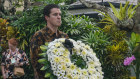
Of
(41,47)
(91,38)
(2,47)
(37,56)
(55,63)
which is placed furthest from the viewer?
(2,47)

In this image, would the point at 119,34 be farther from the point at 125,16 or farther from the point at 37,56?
the point at 37,56

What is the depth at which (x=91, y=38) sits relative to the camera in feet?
17.9

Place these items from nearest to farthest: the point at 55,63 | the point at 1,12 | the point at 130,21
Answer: the point at 55,63
the point at 130,21
the point at 1,12

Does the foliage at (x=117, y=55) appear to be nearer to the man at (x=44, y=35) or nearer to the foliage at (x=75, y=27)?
the foliage at (x=75, y=27)

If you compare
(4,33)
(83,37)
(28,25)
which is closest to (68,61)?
(83,37)

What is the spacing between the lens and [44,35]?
316 centimetres

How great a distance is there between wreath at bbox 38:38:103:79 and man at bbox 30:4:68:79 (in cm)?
25

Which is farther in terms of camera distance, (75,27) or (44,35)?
(75,27)

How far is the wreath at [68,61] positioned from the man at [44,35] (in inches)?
10.0

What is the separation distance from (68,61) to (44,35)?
748mm

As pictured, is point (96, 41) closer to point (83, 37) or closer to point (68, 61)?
point (83, 37)

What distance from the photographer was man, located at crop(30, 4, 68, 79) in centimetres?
296

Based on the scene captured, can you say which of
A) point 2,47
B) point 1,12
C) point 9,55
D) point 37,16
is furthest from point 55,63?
point 1,12

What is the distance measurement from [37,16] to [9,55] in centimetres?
138
